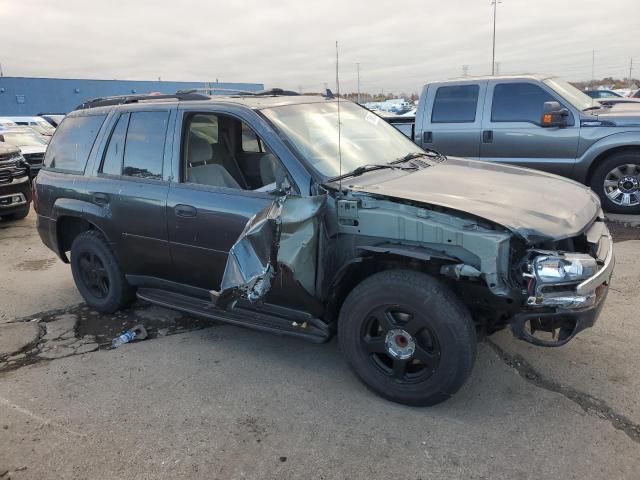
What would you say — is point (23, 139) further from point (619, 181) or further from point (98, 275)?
point (619, 181)

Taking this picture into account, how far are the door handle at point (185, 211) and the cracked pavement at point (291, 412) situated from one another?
41.8 inches

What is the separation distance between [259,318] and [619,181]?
5.90m

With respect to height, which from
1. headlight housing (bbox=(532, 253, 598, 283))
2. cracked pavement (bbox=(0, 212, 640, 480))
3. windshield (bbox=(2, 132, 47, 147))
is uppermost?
windshield (bbox=(2, 132, 47, 147))

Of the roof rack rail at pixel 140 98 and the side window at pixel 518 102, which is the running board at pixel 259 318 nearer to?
the roof rack rail at pixel 140 98

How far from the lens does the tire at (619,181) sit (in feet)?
23.5

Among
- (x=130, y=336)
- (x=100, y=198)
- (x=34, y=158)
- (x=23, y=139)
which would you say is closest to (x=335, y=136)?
(x=100, y=198)

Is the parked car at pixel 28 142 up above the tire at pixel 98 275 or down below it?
above

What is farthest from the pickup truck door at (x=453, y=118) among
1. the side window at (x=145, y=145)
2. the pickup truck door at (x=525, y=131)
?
the side window at (x=145, y=145)

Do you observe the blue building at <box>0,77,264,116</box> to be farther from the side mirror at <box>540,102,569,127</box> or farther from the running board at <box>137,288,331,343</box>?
the running board at <box>137,288,331,343</box>

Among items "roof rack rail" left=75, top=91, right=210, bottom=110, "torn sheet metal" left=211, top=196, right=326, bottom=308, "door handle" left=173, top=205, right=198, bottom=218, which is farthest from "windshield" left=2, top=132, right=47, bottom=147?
"torn sheet metal" left=211, top=196, right=326, bottom=308

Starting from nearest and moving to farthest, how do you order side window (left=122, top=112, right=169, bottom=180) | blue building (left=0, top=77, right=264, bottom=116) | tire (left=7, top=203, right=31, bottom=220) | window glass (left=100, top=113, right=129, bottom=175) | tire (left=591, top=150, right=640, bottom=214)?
side window (left=122, top=112, right=169, bottom=180), window glass (left=100, top=113, right=129, bottom=175), tire (left=591, top=150, right=640, bottom=214), tire (left=7, top=203, right=31, bottom=220), blue building (left=0, top=77, right=264, bottom=116)

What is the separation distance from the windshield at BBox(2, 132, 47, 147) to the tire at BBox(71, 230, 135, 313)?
374 inches

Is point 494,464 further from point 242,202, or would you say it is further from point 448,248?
point 242,202

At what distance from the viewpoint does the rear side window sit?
15.4 ft
